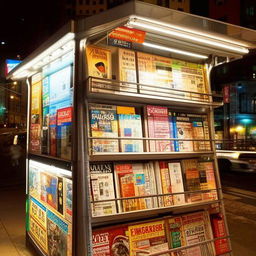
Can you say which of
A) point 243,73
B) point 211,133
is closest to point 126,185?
point 211,133

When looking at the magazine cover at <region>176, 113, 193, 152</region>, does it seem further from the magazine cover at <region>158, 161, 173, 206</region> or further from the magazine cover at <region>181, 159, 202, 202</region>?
the magazine cover at <region>158, 161, 173, 206</region>

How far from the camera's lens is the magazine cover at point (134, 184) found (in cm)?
274

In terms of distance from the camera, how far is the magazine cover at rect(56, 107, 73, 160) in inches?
A: 117

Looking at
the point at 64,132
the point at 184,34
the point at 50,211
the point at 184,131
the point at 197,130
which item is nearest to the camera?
the point at 184,34

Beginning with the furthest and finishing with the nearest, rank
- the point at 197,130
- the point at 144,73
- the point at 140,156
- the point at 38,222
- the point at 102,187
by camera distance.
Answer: the point at 38,222
the point at 197,130
the point at 144,73
the point at 140,156
the point at 102,187

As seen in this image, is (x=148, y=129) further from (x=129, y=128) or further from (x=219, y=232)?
(x=219, y=232)

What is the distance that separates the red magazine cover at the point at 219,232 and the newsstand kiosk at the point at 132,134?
14mm

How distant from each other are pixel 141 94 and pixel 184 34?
2.25ft

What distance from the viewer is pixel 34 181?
4.11m

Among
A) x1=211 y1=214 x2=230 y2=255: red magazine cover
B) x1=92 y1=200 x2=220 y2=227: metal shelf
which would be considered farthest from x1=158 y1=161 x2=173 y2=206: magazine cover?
x1=211 y1=214 x2=230 y2=255: red magazine cover

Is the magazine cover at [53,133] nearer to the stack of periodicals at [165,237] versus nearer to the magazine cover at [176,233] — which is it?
the stack of periodicals at [165,237]

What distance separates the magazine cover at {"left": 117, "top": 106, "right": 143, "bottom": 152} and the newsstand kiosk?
1 centimetres

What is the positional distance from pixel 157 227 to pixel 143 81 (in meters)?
1.51

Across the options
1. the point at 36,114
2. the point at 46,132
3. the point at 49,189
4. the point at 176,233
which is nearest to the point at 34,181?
the point at 49,189
